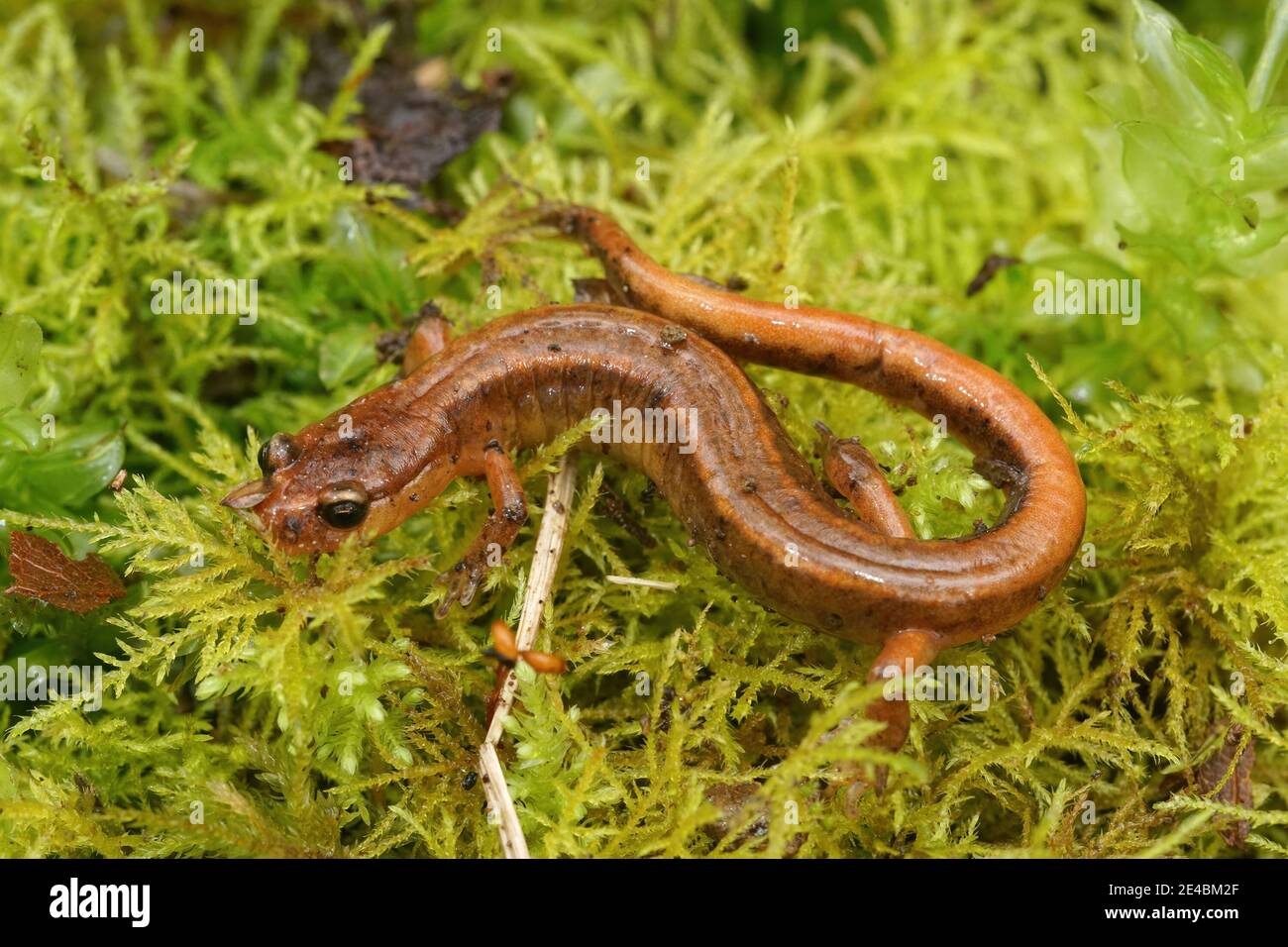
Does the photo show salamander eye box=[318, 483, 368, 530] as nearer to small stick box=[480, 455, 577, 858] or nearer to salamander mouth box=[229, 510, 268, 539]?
salamander mouth box=[229, 510, 268, 539]

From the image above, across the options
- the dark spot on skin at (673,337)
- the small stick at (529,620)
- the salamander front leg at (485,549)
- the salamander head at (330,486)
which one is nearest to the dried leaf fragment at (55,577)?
the salamander head at (330,486)

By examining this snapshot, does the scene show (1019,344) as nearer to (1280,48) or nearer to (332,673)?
(1280,48)

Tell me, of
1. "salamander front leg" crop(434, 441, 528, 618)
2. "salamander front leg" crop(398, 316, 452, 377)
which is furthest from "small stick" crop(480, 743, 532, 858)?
"salamander front leg" crop(398, 316, 452, 377)

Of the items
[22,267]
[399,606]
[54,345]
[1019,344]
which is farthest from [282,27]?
[1019,344]

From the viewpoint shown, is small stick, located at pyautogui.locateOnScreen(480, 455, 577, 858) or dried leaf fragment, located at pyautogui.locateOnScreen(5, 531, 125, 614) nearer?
small stick, located at pyautogui.locateOnScreen(480, 455, 577, 858)

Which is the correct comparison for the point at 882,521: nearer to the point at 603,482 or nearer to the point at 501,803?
the point at 603,482

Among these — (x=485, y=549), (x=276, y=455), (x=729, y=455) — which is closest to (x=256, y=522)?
(x=276, y=455)
